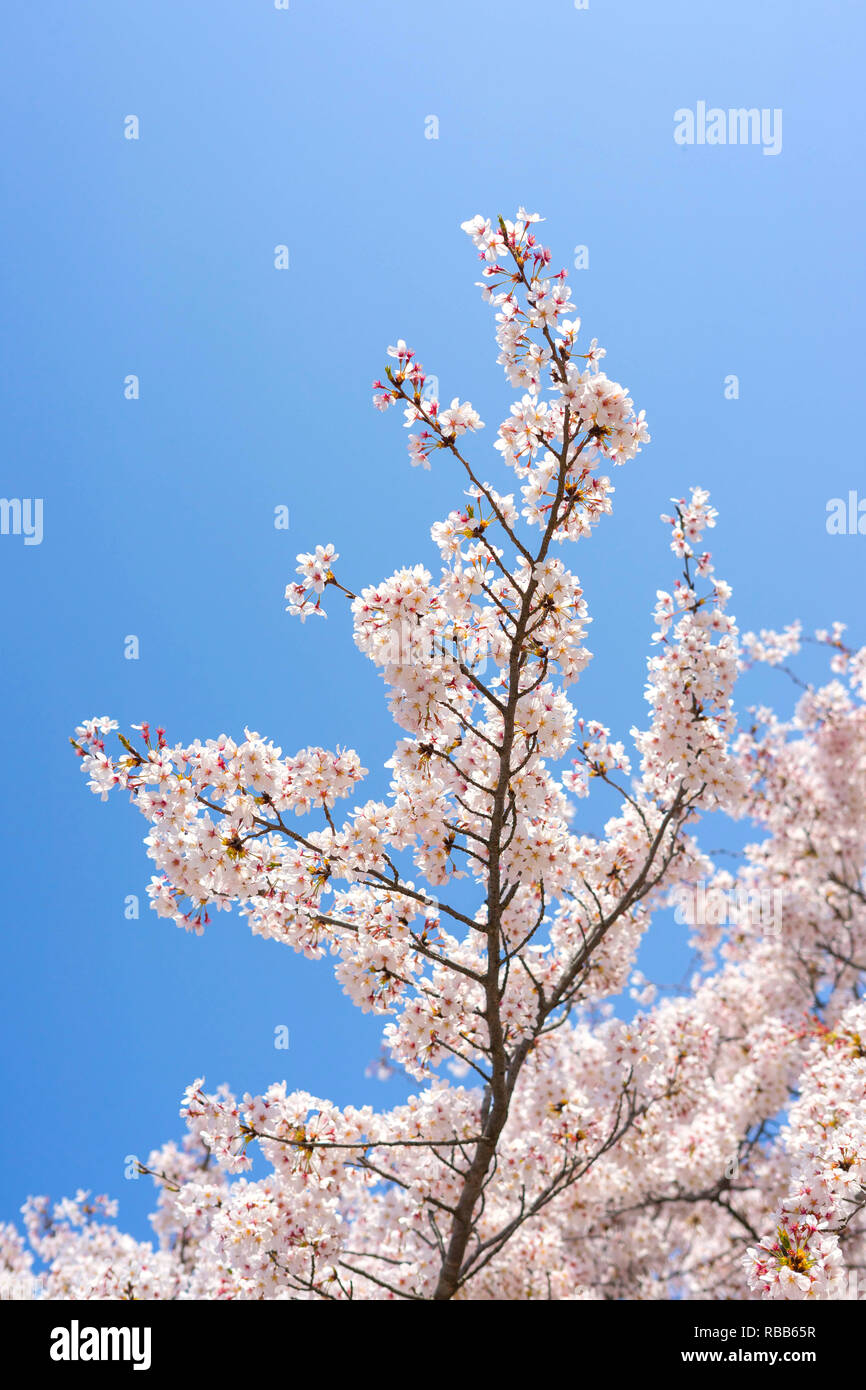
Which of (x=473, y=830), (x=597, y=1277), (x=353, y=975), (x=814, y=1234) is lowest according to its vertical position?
(x=597, y=1277)

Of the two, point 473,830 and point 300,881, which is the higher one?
point 473,830

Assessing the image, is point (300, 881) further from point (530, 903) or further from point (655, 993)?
point (655, 993)

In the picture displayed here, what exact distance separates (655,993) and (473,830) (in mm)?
9149

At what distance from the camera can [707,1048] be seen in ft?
25.6

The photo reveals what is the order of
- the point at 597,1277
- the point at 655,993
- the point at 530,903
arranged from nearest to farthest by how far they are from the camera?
the point at 530,903 → the point at 597,1277 → the point at 655,993

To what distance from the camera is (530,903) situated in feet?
17.6
